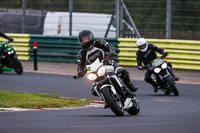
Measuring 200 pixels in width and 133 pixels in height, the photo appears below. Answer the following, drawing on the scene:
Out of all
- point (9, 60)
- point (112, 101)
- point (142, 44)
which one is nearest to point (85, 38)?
point (112, 101)

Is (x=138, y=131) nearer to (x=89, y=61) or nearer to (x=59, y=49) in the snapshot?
(x=89, y=61)

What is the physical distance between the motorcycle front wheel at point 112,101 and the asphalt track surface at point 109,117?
13 centimetres

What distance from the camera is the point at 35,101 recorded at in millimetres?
13906

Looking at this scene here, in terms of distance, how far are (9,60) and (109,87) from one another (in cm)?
1052

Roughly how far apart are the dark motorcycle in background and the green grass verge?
632cm

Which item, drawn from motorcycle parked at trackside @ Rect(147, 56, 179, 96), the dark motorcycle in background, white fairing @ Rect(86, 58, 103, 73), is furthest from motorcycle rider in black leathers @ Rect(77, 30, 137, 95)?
the dark motorcycle in background

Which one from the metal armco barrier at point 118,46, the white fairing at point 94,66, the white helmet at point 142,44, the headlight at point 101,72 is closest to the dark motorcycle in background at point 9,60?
the metal armco barrier at point 118,46

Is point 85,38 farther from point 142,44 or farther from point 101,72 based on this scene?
point 142,44

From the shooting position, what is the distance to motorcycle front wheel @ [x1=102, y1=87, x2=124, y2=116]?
36.9 feet

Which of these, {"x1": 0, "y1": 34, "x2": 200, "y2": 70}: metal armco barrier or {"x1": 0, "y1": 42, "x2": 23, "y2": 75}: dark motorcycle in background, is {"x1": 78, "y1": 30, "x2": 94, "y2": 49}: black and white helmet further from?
{"x1": 0, "y1": 34, "x2": 200, "y2": 70}: metal armco barrier

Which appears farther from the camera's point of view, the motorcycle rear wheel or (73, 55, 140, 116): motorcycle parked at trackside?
the motorcycle rear wheel

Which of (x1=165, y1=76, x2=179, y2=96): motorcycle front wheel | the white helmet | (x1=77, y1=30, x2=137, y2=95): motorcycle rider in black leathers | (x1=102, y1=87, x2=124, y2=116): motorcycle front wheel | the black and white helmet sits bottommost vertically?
(x1=165, y1=76, x2=179, y2=96): motorcycle front wheel

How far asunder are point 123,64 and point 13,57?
3.83 meters

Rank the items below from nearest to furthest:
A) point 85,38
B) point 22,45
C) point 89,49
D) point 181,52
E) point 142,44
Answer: point 85,38 → point 89,49 → point 142,44 → point 181,52 → point 22,45
